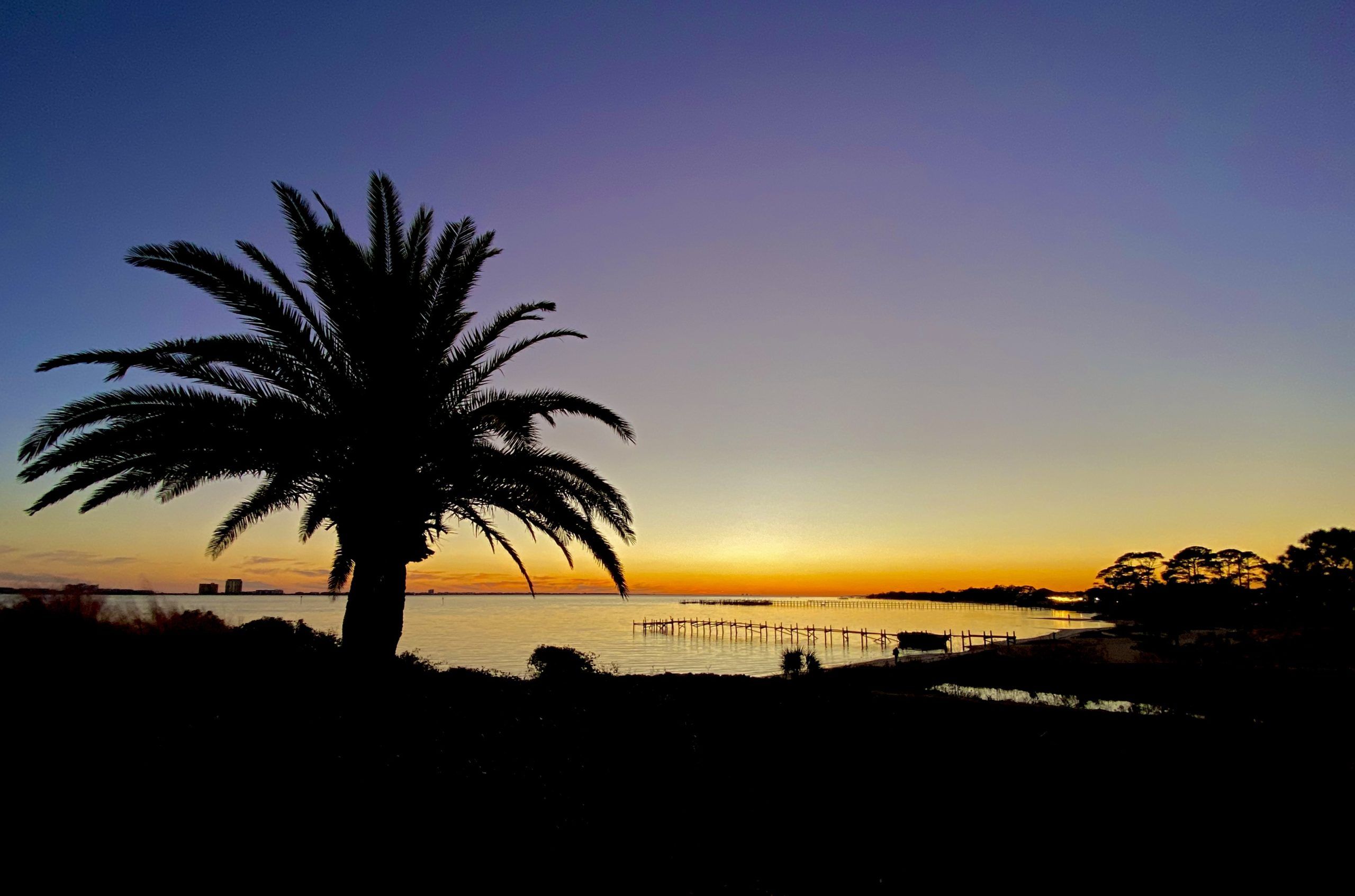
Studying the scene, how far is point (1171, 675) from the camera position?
23547 mm

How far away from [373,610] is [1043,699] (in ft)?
65.5

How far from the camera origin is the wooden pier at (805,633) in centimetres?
6347

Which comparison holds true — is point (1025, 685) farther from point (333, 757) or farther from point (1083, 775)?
point (333, 757)

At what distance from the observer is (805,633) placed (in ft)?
277

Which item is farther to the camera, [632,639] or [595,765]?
[632,639]

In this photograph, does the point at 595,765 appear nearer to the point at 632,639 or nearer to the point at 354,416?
the point at 354,416

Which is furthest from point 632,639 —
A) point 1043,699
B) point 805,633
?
point 1043,699

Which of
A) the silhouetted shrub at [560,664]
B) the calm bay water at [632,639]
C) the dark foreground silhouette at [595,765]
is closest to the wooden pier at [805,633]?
the calm bay water at [632,639]

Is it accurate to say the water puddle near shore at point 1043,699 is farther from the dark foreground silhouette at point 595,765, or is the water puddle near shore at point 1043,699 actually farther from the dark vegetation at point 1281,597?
the dark vegetation at point 1281,597

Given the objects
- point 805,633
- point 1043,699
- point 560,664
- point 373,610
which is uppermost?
point 373,610

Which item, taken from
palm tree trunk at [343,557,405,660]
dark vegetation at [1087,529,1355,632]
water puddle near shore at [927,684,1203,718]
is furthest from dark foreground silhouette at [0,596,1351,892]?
dark vegetation at [1087,529,1355,632]

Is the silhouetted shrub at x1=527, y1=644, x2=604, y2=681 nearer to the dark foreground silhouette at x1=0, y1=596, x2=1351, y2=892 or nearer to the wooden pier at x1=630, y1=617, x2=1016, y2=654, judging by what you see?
the dark foreground silhouette at x1=0, y1=596, x2=1351, y2=892

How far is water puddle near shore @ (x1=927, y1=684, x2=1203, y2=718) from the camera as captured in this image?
685 inches

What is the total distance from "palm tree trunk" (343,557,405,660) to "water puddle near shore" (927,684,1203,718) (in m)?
14.1
